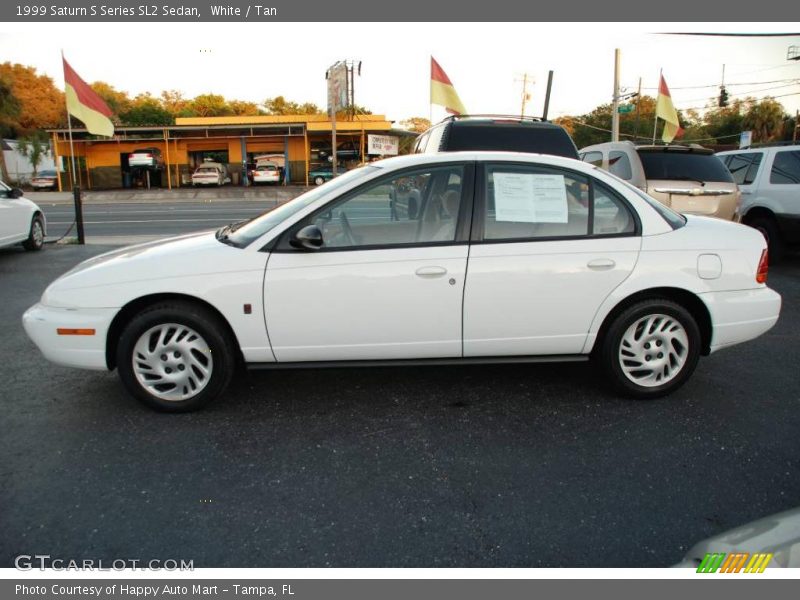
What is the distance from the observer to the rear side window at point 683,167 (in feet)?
27.0

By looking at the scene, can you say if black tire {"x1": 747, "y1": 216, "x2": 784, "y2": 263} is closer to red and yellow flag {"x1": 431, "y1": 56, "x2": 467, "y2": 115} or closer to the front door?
red and yellow flag {"x1": 431, "y1": 56, "x2": 467, "y2": 115}

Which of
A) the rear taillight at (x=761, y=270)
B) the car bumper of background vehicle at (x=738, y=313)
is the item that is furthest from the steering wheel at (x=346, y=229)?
the rear taillight at (x=761, y=270)

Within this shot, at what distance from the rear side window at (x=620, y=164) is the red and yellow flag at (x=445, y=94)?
3.68 meters

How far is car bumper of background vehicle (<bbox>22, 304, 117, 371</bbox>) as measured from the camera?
12.2ft

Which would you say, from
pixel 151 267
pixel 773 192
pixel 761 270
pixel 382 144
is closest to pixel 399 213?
pixel 151 267

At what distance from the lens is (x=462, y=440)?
3521 mm

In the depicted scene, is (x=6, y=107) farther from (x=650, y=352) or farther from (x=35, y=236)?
(x=650, y=352)

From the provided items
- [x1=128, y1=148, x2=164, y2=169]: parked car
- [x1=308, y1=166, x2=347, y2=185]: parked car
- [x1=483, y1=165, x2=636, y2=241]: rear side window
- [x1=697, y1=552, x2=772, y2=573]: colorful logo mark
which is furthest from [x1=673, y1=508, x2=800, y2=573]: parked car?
[x1=128, y1=148, x2=164, y2=169]: parked car

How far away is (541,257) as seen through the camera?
3840 mm

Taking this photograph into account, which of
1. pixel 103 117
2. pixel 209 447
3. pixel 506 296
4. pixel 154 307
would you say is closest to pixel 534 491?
pixel 506 296

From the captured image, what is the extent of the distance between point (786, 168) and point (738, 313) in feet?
20.2

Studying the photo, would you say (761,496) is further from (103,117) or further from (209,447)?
(103,117)

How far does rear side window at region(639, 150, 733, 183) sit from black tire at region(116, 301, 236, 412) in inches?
260

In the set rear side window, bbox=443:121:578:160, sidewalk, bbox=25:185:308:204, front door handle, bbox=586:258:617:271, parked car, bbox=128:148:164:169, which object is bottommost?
front door handle, bbox=586:258:617:271
